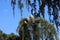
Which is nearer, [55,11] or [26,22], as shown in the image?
[55,11]

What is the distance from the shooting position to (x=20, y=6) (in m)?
4.06

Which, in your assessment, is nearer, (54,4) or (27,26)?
(54,4)

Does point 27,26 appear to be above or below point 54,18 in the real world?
above

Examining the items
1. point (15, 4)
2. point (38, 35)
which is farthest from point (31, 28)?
point (15, 4)

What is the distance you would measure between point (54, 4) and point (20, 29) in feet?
42.1

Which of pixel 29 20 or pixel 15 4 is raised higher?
pixel 29 20

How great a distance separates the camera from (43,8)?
155 inches

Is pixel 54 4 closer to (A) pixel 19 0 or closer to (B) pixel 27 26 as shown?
(A) pixel 19 0

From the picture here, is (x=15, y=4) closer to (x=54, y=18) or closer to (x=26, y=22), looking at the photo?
(x=54, y=18)

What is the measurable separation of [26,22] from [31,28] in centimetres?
76

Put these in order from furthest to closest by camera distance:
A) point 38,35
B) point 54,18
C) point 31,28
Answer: point 31,28, point 38,35, point 54,18

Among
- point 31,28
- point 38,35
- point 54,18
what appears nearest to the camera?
point 54,18

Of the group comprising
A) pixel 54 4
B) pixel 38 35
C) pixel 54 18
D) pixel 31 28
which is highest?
pixel 31 28

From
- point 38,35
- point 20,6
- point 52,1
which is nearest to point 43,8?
point 52,1
